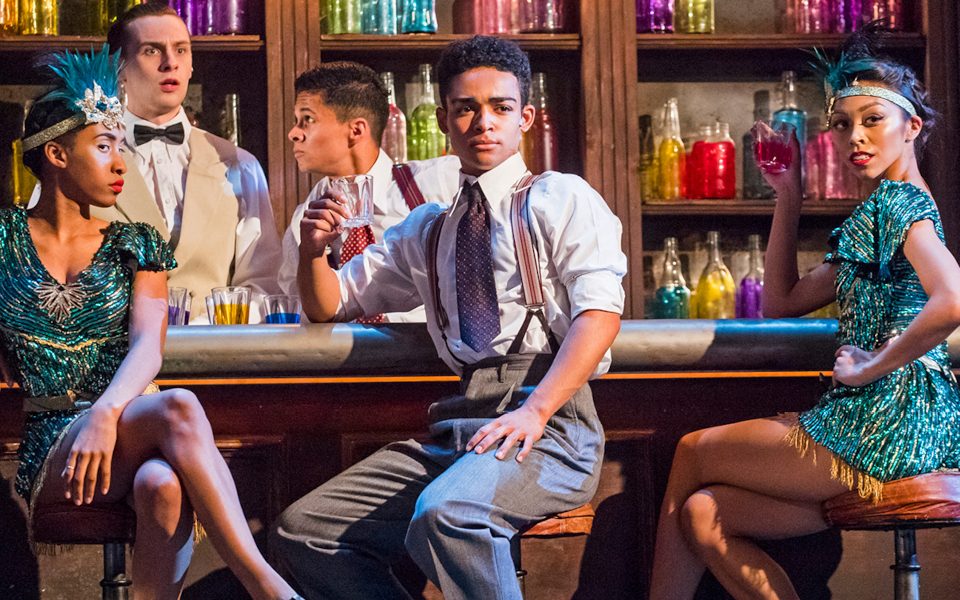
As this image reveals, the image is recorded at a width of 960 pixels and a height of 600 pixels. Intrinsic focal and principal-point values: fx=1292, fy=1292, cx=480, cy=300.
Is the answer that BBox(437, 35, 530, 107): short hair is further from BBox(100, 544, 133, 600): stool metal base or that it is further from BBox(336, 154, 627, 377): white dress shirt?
BBox(100, 544, 133, 600): stool metal base

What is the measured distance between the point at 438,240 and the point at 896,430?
2.87 feet

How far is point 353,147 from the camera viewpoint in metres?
3.81

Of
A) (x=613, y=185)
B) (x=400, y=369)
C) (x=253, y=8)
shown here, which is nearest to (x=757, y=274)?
(x=613, y=185)

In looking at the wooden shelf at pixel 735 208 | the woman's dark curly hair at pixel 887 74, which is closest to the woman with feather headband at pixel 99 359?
the woman's dark curly hair at pixel 887 74

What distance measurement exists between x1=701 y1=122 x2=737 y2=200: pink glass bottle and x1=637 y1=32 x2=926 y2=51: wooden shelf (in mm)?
267

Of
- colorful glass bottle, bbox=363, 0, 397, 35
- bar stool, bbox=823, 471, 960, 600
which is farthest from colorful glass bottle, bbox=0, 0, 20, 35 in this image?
bar stool, bbox=823, 471, 960, 600

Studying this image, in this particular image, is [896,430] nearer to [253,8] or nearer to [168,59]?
[168,59]

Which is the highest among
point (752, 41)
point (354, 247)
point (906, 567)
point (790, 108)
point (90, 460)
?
point (752, 41)

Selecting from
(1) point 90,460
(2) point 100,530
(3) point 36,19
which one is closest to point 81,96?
(1) point 90,460

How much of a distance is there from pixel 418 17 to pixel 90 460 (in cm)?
246

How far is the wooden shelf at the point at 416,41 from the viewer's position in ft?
13.5

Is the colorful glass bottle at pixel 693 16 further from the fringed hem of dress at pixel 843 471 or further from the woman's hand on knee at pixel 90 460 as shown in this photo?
the woman's hand on knee at pixel 90 460

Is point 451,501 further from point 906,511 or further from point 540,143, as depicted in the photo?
point 540,143

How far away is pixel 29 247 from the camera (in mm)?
2377
